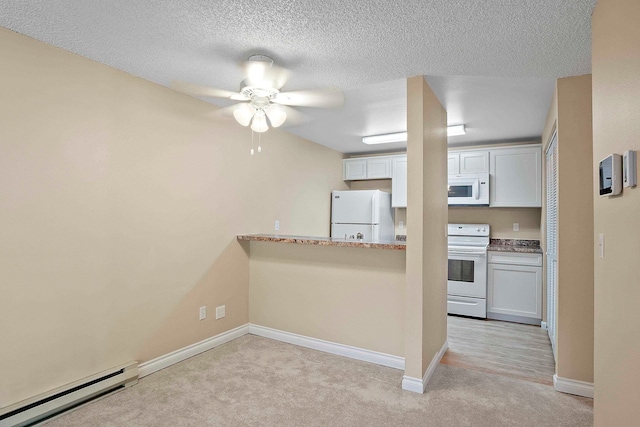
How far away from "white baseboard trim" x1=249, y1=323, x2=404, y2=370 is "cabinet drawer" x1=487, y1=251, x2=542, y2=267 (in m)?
2.24

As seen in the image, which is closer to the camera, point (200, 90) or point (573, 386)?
point (200, 90)

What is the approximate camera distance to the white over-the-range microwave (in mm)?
4598

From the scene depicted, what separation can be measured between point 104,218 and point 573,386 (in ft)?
11.8

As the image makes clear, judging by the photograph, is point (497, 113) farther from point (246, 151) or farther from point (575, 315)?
point (246, 151)

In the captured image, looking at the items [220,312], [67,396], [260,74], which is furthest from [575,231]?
[67,396]

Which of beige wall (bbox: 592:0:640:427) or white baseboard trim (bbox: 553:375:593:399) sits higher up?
beige wall (bbox: 592:0:640:427)

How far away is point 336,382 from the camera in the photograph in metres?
2.61

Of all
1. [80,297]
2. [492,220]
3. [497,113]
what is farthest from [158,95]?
[492,220]

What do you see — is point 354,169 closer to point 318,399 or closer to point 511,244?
point 511,244

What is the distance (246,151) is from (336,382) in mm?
2400

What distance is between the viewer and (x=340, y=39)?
2.05 m

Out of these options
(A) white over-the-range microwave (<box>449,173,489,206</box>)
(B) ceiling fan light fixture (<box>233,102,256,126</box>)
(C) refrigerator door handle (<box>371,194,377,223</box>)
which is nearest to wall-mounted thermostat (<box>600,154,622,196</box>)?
(B) ceiling fan light fixture (<box>233,102,256,126</box>)

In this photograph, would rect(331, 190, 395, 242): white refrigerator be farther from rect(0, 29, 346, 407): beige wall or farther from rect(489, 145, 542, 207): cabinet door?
rect(0, 29, 346, 407): beige wall

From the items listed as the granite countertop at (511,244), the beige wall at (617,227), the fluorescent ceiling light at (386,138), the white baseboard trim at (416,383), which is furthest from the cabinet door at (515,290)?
the beige wall at (617,227)
